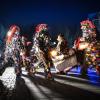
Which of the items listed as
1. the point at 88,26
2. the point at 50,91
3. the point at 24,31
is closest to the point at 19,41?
the point at 88,26

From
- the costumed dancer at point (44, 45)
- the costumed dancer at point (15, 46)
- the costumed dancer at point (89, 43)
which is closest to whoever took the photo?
the costumed dancer at point (44, 45)

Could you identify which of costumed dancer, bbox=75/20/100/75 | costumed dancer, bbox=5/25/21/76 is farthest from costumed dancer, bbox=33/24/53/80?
costumed dancer, bbox=5/25/21/76

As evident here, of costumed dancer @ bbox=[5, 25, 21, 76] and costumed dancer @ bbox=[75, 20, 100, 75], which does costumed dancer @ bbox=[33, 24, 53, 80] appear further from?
costumed dancer @ bbox=[5, 25, 21, 76]

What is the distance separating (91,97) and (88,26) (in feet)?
20.9

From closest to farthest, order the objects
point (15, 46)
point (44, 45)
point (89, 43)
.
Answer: point (44, 45) → point (89, 43) → point (15, 46)

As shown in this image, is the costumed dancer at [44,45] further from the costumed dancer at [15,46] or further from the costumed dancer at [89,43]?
the costumed dancer at [15,46]

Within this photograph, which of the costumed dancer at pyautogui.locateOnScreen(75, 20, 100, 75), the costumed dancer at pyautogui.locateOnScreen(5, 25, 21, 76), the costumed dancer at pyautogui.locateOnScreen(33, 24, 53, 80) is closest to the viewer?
the costumed dancer at pyautogui.locateOnScreen(33, 24, 53, 80)

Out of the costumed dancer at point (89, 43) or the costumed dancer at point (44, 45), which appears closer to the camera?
the costumed dancer at point (44, 45)

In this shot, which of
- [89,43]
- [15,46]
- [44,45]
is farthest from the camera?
[15,46]

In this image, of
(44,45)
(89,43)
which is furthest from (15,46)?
(89,43)

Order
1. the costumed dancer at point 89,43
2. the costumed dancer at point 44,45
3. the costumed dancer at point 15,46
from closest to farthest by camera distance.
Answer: the costumed dancer at point 44,45
the costumed dancer at point 89,43
the costumed dancer at point 15,46

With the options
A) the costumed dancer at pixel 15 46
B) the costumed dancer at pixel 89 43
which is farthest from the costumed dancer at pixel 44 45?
the costumed dancer at pixel 15 46

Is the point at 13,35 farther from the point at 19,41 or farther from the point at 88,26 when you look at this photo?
the point at 88,26

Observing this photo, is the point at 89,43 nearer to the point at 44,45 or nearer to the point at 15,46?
the point at 44,45
